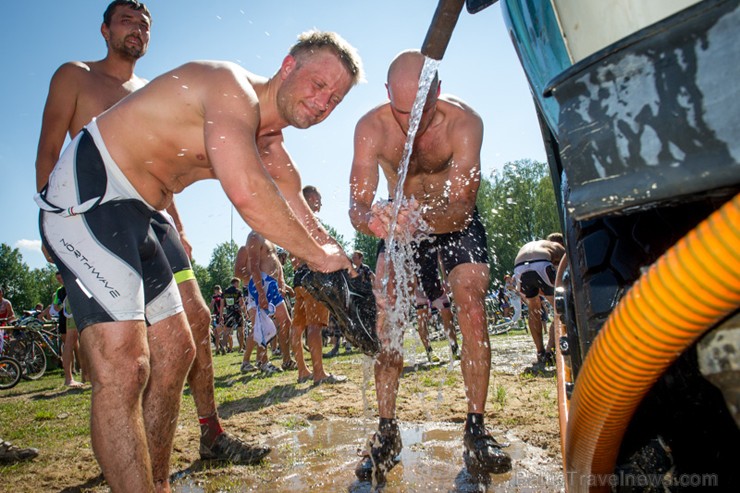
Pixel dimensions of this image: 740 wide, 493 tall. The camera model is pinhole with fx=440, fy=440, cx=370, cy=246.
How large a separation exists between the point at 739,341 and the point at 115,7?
3.77 m

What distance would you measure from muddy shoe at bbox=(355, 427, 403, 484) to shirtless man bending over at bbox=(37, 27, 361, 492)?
92 centimetres

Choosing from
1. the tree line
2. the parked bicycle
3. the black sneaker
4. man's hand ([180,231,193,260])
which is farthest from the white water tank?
the tree line

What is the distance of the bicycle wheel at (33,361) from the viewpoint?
385 inches

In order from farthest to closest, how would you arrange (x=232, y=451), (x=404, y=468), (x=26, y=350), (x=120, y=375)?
(x=26, y=350), (x=232, y=451), (x=404, y=468), (x=120, y=375)

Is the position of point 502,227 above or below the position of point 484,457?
above

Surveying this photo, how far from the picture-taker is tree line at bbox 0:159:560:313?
45613mm

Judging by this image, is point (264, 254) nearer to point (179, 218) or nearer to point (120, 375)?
point (179, 218)

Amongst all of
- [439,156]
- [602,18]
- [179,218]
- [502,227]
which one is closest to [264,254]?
[179,218]

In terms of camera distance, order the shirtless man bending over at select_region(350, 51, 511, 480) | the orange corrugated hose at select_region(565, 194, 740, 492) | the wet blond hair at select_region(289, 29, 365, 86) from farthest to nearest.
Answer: the shirtless man bending over at select_region(350, 51, 511, 480) < the wet blond hair at select_region(289, 29, 365, 86) < the orange corrugated hose at select_region(565, 194, 740, 492)

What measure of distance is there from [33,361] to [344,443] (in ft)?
34.7

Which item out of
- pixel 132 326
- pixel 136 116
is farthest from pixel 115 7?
pixel 132 326

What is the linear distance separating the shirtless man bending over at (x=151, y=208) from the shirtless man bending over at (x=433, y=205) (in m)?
0.65

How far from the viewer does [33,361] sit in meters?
10.1

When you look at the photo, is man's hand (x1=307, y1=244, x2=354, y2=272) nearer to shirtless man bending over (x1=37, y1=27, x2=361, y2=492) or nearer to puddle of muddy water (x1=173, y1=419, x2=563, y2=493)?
shirtless man bending over (x1=37, y1=27, x2=361, y2=492)
